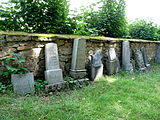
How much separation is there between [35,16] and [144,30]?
22.3 feet

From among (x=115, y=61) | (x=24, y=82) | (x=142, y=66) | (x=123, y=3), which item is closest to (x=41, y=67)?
(x=24, y=82)

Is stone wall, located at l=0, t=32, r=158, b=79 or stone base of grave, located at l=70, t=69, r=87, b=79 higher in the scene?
stone wall, located at l=0, t=32, r=158, b=79

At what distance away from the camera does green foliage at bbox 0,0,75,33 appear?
13.5 ft

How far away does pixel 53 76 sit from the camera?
123 inches

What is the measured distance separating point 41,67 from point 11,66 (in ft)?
2.25

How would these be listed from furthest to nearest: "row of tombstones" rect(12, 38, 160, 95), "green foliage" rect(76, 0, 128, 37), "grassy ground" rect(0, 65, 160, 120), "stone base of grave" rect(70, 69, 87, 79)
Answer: "green foliage" rect(76, 0, 128, 37) < "stone base of grave" rect(70, 69, 87, 79) < "row of tombstones" rect(12, 38, 160, 95) < "grassy ground" rect(0, 65, 160, 120)

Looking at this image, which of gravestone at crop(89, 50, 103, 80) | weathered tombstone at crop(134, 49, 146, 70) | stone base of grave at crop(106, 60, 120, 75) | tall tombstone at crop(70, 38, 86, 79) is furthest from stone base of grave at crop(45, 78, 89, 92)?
weathered tombstone at crop(134, 49, 146, 70)

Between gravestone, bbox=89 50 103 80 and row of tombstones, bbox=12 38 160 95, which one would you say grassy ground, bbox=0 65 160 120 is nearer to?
row of tombstones, bbox=12 38 160 95

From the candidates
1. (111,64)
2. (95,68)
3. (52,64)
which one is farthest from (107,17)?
(52,64)

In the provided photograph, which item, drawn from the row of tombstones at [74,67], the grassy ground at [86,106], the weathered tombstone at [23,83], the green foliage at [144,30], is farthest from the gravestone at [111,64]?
the green foliage at [144,30]

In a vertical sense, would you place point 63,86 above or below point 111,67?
below

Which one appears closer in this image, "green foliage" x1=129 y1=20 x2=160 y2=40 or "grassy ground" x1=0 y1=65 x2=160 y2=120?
"grassy ground" x1=0 y1=65 x2=160 y2=120

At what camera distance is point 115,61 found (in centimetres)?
458

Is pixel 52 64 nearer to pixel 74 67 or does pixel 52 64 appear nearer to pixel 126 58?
pixel 74 67
